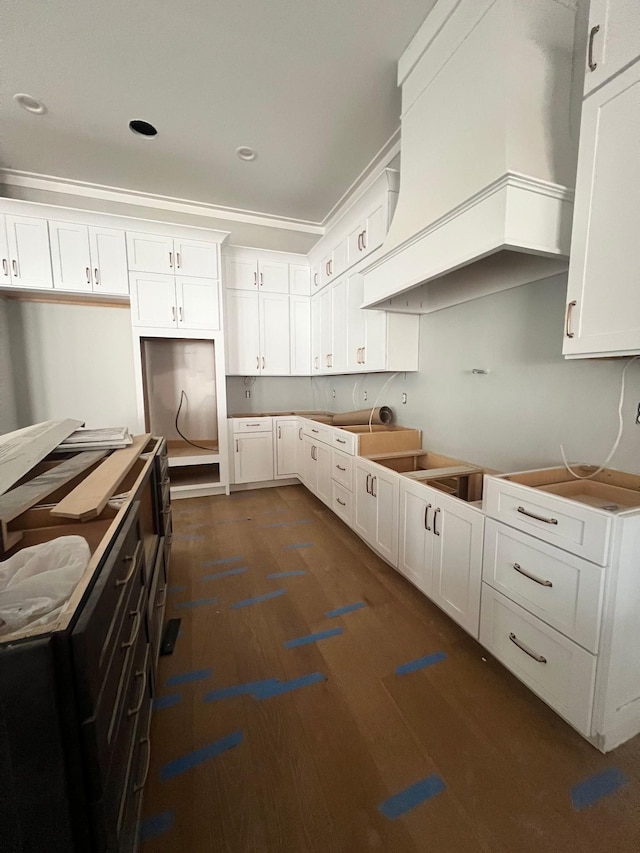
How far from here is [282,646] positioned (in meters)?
1.64

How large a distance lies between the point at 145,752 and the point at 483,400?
7.45 ft

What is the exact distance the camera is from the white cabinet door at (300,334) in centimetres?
407

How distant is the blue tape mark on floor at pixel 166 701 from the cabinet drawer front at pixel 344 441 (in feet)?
5.73

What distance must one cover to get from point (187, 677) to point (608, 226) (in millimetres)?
2472

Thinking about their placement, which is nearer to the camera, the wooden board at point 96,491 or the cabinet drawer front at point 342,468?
the wooden board at point 96,491

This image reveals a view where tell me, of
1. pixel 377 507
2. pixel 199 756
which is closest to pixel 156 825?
pixel 199 756

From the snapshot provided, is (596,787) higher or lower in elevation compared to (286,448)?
lower

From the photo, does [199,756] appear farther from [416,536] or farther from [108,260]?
[108,260]

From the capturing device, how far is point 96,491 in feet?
3.48

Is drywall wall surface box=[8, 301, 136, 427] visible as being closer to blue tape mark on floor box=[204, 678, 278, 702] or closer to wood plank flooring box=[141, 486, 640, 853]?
wood plank flooring box=[141, 486, 640, 853]

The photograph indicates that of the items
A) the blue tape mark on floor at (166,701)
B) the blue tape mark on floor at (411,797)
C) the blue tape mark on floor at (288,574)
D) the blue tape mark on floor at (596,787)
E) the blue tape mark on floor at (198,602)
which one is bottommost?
the blue tape mark on floor at (166,701)

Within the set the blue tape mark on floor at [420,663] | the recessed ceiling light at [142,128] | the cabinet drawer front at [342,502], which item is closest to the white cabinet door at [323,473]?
the cabinet drawer front at [342,502]

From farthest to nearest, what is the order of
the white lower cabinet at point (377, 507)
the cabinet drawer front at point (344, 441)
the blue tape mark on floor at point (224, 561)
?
the cabinet drawer front at point (344, 441)
the blue tape mark on floor at point (224, 561)
the white lower cabinet at point (377, 507)

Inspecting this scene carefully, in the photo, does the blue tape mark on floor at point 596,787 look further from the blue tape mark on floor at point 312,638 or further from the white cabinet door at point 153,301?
the white cabinet door at point 153,301
